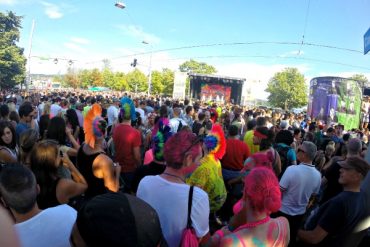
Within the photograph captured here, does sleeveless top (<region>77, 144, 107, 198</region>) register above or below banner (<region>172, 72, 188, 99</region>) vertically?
below

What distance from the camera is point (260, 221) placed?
6.71ft

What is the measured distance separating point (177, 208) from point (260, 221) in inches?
21.7

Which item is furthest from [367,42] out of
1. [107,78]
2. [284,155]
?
[107,78]

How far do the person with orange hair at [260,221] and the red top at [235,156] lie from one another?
115 inches

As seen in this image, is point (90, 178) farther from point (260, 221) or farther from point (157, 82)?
point (157, 82)

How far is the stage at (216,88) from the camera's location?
38.8m

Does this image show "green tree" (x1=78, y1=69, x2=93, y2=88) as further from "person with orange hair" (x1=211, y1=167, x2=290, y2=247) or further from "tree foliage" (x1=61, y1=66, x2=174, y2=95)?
"person with orange hair" (x1=211, y1=167, x2=290, y2=247)

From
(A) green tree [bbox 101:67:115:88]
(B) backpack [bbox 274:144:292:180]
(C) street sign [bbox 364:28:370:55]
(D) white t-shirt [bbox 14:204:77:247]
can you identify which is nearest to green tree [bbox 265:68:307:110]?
(A) green tree [bbox 101:67:115:88]

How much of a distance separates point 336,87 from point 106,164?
732 inches

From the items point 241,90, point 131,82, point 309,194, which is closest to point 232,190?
point 309,194

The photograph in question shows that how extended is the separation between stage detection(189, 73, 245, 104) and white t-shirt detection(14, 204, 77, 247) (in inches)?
1439

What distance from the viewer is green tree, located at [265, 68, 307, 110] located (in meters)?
65.5

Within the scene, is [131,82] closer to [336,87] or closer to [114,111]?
[336,87]

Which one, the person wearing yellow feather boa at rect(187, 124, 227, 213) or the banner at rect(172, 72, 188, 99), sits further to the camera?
the banner at rect(172, 72, 188, 99)
